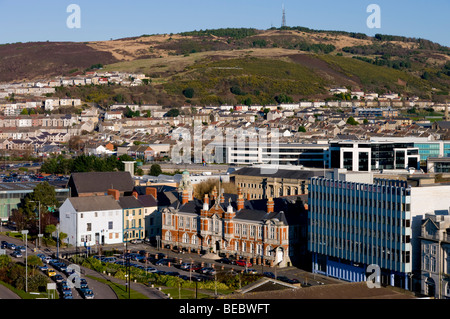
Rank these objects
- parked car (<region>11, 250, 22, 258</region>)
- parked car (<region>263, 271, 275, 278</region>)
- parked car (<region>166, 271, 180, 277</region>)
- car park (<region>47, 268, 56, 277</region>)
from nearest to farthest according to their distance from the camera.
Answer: parked car (<region>263, 271, 275, 278</region>) → car park (<region>47, 268, 56, 277</region>) → parked car (<region>166, 271, 180, 277</region>) → parked car (<region>11, 250, 22, 258</region>)

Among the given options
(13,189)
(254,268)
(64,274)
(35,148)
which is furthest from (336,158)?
(35,148)

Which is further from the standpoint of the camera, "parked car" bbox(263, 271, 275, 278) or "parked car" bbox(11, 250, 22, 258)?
"parked car" bbox(11, 250, 22, 258)

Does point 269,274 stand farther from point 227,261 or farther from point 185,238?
point 185,238

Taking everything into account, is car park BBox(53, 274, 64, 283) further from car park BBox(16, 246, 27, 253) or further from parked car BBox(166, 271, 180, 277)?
car park BBox(16, 246, 27, 253)

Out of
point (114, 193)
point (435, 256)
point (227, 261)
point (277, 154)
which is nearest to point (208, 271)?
point (227, 261)

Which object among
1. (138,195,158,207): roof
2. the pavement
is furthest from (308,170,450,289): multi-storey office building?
(138,195,158,207): roof

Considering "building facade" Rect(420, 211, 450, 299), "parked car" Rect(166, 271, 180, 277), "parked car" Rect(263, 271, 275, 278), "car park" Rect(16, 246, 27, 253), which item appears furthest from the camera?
"car park" Rect(16, 246, 27, 253)
